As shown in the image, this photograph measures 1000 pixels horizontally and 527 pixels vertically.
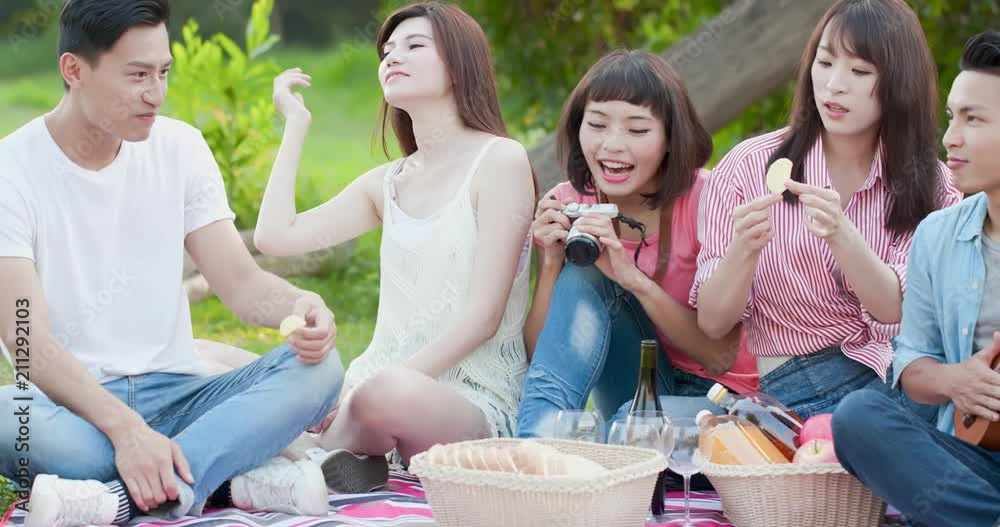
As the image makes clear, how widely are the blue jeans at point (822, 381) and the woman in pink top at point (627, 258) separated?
18 centimetres

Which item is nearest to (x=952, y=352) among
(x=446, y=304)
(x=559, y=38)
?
(x=446, y=304)

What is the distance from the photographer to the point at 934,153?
332 centimetres

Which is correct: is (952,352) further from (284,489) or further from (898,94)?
(284,489)

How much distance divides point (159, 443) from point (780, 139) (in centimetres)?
173

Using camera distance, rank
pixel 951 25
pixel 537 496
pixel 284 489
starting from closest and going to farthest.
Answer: pixel 537 496 → pixel 284 489 → pixel 951 25

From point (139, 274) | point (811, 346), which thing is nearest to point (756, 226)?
point (811, 346)

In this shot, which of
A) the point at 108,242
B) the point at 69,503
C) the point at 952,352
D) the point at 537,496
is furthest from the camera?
the point at 108,242

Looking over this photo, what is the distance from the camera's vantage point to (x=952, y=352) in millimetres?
2920

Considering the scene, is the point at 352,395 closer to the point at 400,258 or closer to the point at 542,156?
the point at 400,258

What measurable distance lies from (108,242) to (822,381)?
176 cm

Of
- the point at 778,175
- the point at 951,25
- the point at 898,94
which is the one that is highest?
the point at 951,25

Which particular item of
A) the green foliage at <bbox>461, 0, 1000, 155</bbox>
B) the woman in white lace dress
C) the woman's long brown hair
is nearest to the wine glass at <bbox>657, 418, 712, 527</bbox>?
the woman in white lace dress

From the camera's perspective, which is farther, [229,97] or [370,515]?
[229,97]

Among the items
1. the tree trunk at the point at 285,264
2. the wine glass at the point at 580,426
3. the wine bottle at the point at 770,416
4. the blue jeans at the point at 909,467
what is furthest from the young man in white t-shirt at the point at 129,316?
the tree trunk at the point at 285,264
